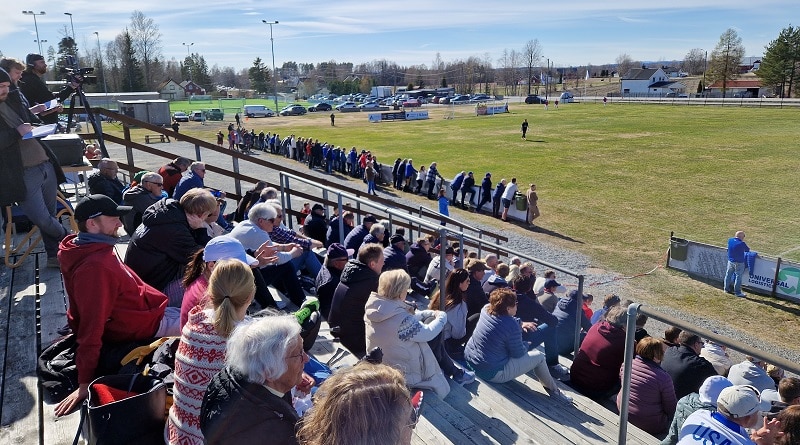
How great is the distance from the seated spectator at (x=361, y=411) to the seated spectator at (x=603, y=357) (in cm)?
397

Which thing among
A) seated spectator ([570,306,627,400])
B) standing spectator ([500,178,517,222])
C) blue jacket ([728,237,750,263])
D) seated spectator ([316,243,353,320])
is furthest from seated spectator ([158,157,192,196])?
standing spectator ([500,178,517,222])

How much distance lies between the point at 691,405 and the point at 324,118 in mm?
63650

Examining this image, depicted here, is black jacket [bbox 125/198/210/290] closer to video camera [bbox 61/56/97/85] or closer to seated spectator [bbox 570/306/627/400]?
seated spectator [bbox 570/306/627/400]

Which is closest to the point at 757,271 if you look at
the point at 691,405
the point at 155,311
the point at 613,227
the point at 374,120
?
the point at 613,227

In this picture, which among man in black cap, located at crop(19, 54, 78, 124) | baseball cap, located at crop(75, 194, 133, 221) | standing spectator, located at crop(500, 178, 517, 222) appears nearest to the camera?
baseball cap, located at crop(75, 194, 133, 221)

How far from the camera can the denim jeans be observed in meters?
13.5

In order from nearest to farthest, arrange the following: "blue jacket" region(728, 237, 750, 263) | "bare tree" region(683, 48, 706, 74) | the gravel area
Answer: the gravel area → "blue jacket" region(728, 237, 750, 263) → "bare tree" region(683, 48, 706, 74)

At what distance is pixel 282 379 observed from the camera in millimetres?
2434

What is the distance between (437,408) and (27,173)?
15.8 feet

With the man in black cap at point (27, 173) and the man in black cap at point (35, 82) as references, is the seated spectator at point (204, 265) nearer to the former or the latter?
the man in black cap at point (27, 173)

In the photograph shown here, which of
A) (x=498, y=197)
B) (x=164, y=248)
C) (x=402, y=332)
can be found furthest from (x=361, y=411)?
(x=498, y=197)

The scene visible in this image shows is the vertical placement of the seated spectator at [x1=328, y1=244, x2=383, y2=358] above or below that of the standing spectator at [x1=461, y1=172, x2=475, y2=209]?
above

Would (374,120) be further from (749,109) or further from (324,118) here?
(749,109)

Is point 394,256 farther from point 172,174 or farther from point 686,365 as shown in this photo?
point 172,174
